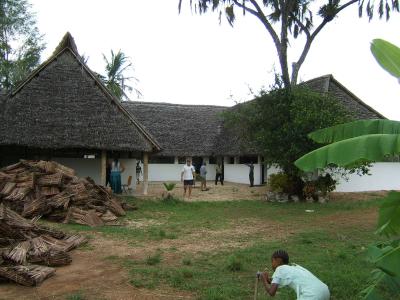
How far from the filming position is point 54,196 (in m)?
12.3

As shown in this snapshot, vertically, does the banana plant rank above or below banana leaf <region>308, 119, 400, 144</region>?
below

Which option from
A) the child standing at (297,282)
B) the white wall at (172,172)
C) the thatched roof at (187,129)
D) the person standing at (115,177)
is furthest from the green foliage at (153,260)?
the white wall at (172,172)

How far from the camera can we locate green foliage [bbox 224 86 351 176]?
16.8 m

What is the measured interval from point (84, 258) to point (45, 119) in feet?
37.2

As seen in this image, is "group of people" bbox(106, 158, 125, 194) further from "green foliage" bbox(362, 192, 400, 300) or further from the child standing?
"green foliage" bbox(362, 192, 400, 300)

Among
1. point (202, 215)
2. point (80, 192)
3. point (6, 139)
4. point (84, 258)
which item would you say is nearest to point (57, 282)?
point (84, 258)

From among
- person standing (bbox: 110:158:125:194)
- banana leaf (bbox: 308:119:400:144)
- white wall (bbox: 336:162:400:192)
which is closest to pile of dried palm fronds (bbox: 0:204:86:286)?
banana leaf (bbox: 308:119:400:144)

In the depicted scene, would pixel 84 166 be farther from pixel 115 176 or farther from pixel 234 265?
pixel 234 265

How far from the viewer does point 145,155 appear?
795 inches

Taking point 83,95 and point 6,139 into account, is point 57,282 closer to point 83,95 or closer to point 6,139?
point 6,139

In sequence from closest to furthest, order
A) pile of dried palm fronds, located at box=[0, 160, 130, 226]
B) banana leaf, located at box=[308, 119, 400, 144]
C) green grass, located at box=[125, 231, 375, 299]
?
banana leaf, located at box=[308, 119, 400, 144]
green grass, located at box=[125, 231, 375, 299]
pile of dried palm fronds, located at box=[0, 160, 130, 226]

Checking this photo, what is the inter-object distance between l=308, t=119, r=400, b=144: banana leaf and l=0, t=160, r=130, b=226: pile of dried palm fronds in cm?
799

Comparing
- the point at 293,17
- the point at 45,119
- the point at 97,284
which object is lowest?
the point at 97,284

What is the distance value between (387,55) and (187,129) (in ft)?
96.5
